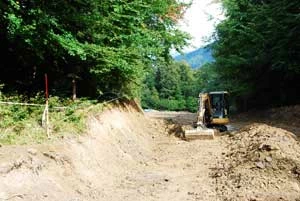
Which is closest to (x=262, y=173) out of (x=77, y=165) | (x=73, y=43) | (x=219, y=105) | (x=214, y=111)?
(x=77, y=165)

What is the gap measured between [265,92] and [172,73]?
52.0 meters

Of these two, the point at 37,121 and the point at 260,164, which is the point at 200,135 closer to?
the point at 260,164

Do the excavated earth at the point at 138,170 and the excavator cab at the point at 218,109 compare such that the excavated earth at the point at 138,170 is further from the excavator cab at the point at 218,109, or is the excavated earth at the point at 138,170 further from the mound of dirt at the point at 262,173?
the excavator cab at the point at 218,109

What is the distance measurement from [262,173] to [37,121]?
19.1ft

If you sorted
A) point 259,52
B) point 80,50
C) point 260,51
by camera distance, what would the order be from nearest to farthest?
point 80,50, point 260,51, point 259,52

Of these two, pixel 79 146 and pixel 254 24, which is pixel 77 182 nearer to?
pixel 79 146

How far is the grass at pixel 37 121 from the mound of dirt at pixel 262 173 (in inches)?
162

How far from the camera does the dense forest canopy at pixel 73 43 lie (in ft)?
45.7

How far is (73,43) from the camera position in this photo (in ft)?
46.9

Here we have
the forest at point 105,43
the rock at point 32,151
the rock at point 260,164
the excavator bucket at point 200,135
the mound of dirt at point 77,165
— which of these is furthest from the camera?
the excavator bucket at point 200,135

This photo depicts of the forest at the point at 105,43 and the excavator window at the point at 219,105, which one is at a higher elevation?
the forest at the point at 105,43

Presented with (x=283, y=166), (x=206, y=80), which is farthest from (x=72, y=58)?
(x=206, y=80)

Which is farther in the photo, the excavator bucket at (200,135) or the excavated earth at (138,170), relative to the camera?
the excavator bucket at (200,135)

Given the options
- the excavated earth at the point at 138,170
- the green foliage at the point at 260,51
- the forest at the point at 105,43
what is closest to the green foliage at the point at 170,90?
the green foliage at the point at 260,51
